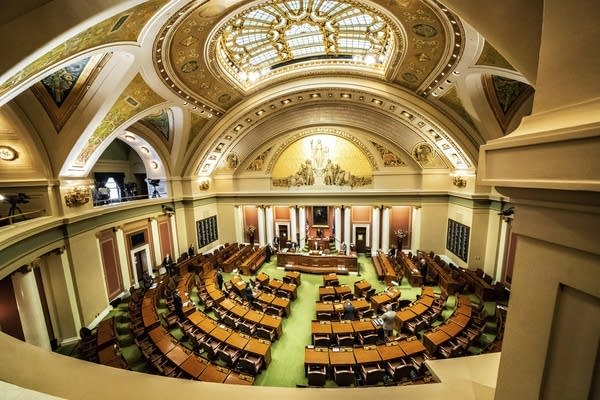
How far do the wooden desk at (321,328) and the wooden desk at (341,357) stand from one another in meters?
0.73

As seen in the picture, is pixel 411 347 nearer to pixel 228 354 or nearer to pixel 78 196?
pixel 228 354

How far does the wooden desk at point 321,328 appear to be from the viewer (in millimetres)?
6754

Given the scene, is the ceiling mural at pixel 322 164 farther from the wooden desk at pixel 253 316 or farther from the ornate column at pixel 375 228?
the wooden desk at pixel 253 316

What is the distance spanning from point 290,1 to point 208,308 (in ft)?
35.6

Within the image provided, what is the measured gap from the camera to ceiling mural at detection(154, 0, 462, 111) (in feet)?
21.0

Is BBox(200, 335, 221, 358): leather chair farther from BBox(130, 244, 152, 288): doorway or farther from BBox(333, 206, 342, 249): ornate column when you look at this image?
BBox(333, 206, 342, 249): ornate column

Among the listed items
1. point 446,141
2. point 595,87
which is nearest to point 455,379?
point 595,87

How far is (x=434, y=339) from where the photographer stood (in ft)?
20.3

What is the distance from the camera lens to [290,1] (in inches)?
280

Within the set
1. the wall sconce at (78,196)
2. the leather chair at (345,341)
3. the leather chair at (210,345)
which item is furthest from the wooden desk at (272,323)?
the wall sconce at (78,196)

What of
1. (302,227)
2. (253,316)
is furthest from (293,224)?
(253,316)

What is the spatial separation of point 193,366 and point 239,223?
11787 millimetres

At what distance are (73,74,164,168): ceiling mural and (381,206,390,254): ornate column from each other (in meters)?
13.2

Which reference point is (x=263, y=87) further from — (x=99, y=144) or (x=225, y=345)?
(x=225, y=345)
